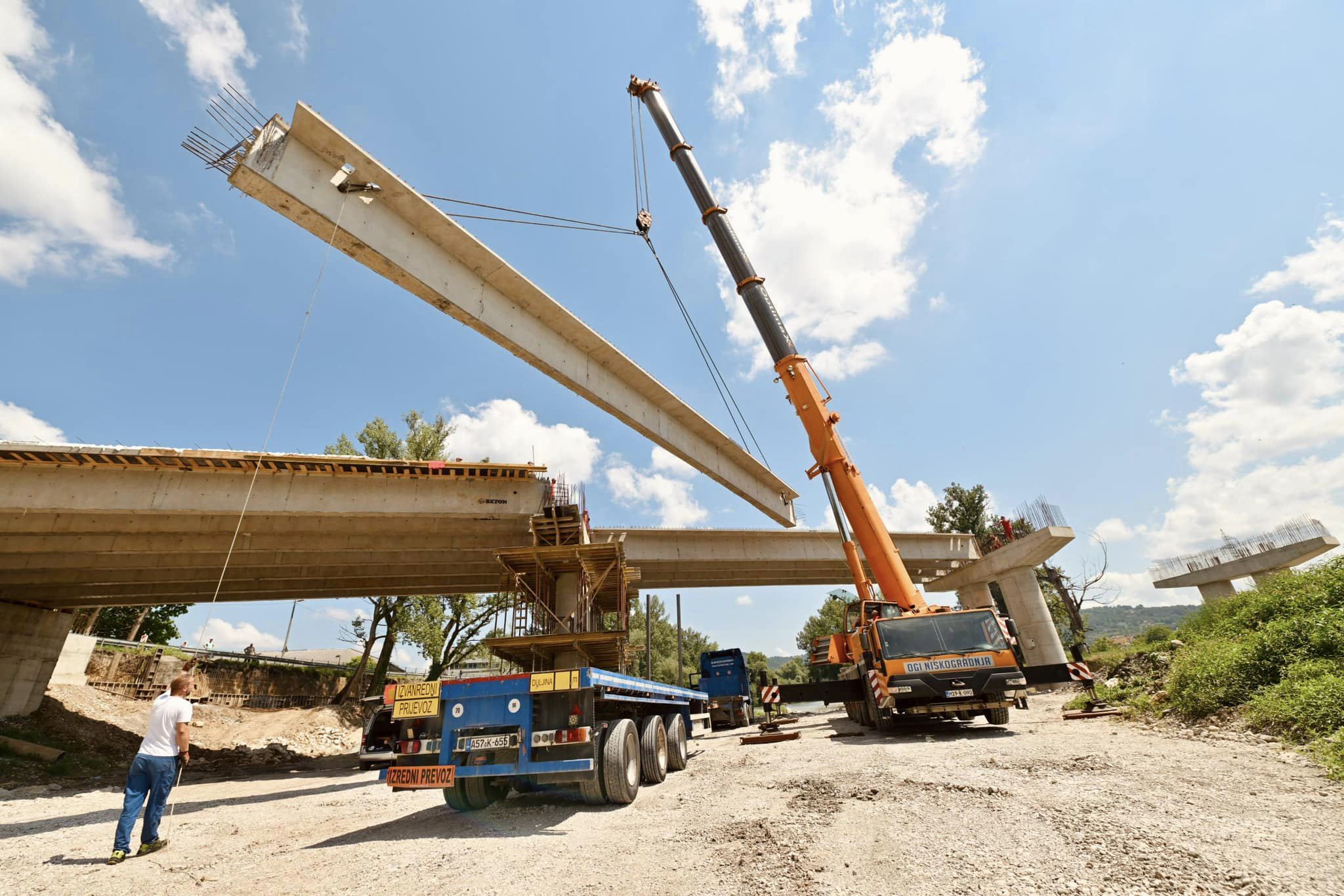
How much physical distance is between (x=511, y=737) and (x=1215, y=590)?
31.2 metres

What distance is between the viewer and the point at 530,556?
13.5 m

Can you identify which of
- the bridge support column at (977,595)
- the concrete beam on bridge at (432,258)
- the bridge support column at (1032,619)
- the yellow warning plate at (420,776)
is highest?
the concrete beam on bridge at (432,258)

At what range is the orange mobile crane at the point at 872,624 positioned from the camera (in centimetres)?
1030

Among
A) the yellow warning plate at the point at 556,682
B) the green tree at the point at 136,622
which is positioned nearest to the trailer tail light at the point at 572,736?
the yellow warning plate at the point at 556,682

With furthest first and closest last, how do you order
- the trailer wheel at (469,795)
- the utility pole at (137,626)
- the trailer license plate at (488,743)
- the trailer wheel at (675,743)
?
the utility pole at (137,626) → the trailer wheel at (675,743) → the trailer wheel at (469,795) → the trailer license plate at (488,743)

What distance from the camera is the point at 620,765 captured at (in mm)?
6715

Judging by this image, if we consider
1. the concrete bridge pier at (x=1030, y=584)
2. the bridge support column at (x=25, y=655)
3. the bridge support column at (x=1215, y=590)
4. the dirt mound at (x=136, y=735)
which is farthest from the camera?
the bridge support column at (x=1215, y=590)

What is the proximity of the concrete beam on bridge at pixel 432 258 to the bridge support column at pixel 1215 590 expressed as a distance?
85.7ft

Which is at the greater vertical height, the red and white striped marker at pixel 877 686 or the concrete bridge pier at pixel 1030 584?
the concrete bridge pier at pixel 1030 584

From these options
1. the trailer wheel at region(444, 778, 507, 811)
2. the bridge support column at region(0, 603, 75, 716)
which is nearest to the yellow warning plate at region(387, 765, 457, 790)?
the trailer wheel at region(444, 778, 507, 811)

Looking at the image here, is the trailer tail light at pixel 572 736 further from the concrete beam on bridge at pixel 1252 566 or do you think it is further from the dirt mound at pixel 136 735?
the concrete beam on bridge at pixel 1252 566

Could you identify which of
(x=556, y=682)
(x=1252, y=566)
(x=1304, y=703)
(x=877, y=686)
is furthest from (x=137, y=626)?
(x=1252, y=566)

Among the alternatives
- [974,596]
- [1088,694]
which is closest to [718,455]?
[1088,694]

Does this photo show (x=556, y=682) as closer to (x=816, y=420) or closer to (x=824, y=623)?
(x=816, y=420)
